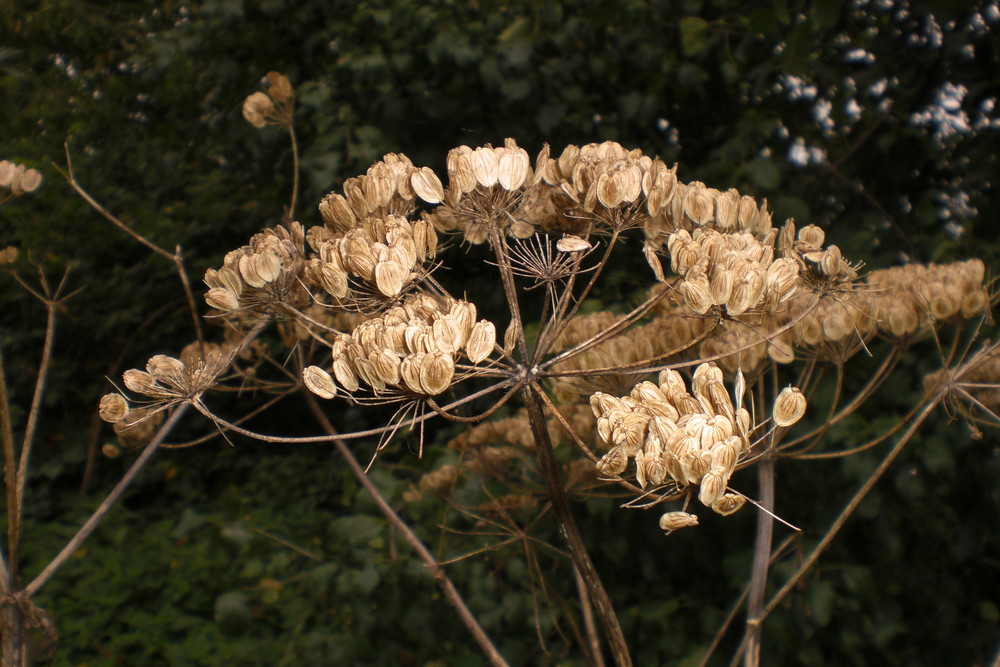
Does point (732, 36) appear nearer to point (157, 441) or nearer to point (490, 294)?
point (490, 294)

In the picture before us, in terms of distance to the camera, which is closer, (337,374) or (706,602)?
(337,374)

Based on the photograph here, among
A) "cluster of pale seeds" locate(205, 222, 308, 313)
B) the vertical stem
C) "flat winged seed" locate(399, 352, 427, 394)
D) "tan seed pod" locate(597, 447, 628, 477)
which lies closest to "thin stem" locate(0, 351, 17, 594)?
"cluster of pale seeds" locate(205, 222, 308, 313)

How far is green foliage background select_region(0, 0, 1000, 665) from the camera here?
69.1 inches

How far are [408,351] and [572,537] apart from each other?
24cm

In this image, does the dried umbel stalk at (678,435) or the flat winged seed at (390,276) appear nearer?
the dried umbel stalk at (678,435)

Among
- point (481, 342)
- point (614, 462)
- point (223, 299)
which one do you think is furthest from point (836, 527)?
point (223, 299)

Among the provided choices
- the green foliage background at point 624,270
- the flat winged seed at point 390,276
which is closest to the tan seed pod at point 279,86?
the green foliage background at point 624,270

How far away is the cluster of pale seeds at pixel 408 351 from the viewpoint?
0.70 m

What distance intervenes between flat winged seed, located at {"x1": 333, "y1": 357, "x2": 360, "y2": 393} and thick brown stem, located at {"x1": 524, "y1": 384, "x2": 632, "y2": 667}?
6.3 inches

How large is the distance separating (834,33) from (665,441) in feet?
6.76

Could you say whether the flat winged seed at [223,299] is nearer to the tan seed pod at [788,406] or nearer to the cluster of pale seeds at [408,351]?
the cluster of pale seeds at [408,351]

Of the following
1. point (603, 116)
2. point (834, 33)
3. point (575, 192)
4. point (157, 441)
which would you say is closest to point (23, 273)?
point (603, 116)

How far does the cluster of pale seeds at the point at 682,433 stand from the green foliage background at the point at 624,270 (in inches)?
28.4

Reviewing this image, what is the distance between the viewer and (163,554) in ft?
12.1
